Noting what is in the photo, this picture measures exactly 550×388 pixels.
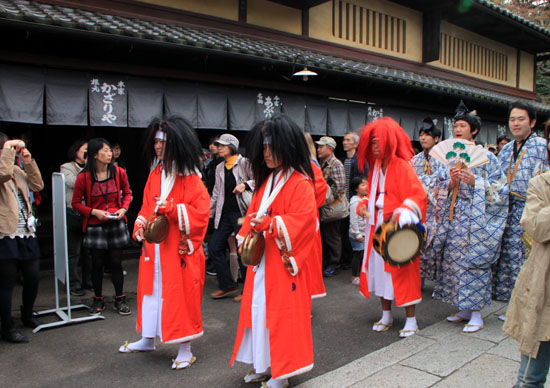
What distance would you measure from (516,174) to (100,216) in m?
4.90

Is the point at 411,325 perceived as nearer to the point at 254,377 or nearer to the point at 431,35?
the point at 254,377

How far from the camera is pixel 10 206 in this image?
14.7 ft

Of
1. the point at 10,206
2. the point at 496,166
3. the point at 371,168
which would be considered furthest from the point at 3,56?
the point at 496,166

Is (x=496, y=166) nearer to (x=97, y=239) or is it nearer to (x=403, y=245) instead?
(x=403, y=245)

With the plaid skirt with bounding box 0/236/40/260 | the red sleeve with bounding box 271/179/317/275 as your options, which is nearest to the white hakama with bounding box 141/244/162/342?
the red sleeve with bounding box 271/179/317/275

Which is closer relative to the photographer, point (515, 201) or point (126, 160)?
point (515, 201)

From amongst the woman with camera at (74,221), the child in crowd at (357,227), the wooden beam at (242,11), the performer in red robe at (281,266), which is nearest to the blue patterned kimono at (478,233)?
the child in crowd at (357,227)

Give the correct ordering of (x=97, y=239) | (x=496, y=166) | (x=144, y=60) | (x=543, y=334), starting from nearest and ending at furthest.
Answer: (x=543, y=334) < (x=496, y=166) < (x=97, y=239) < (x=144, y=60)

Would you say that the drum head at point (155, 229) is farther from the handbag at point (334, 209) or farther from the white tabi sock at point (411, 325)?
the handbag at point (334, 209)

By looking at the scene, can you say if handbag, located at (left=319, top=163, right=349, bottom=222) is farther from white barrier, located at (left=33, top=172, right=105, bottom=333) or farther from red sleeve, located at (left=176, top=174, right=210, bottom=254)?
white barrier, located at (left=33, top=172, right=105, bottom=333)

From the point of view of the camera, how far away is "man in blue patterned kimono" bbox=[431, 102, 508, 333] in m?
4.84

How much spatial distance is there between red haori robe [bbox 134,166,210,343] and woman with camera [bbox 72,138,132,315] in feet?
5.13

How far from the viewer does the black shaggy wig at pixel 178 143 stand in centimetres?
405

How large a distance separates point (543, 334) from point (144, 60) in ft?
22.0
